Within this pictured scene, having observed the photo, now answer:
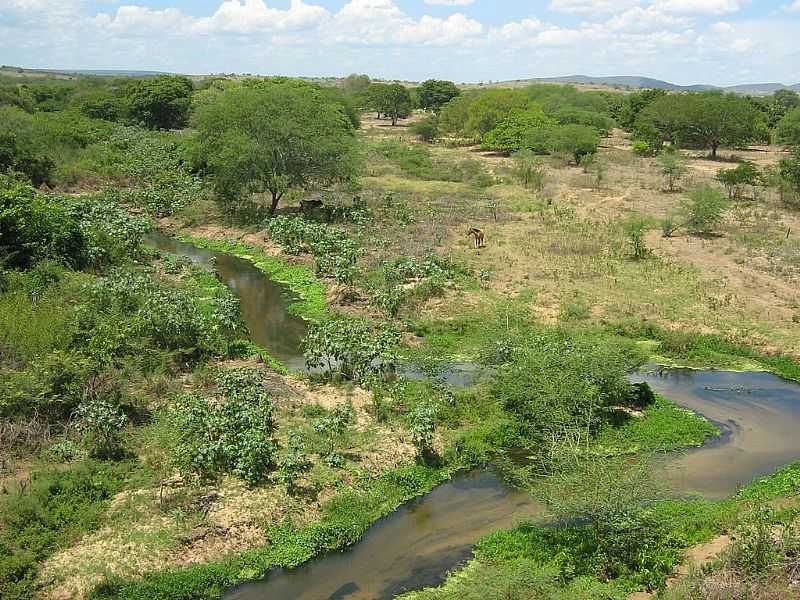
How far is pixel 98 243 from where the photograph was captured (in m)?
23.6

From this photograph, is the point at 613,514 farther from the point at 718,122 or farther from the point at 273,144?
the point at 718,122

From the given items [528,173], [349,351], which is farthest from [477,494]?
[528,173]

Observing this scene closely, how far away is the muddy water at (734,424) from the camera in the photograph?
13484mm

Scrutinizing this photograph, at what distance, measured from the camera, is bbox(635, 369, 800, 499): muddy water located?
13484 mm

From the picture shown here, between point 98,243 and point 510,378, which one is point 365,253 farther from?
point 510,378

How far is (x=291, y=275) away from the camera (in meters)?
25.2

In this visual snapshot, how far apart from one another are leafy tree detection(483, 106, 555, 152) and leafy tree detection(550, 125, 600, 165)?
7.62 feet

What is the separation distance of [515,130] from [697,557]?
1795 inches

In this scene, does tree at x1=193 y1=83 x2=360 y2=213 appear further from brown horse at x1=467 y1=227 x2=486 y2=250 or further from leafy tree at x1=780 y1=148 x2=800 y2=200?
leafy tree at x1=780 y1=148 x2=800 y2=200

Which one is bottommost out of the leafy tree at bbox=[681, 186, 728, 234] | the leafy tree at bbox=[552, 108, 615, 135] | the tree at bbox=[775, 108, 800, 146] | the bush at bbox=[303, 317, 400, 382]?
the bush at bbox=[303, 317, 400, 382]

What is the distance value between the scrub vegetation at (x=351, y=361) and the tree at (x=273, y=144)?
15 centimetres

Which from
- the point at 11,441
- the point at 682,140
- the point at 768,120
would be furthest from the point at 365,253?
the point at 768,120

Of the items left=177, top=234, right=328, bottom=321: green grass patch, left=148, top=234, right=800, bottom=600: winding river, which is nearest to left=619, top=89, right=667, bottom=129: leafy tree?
left=177, top=234, right=328, bottom=321: green grass patch

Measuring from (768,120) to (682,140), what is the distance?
1641 cm
